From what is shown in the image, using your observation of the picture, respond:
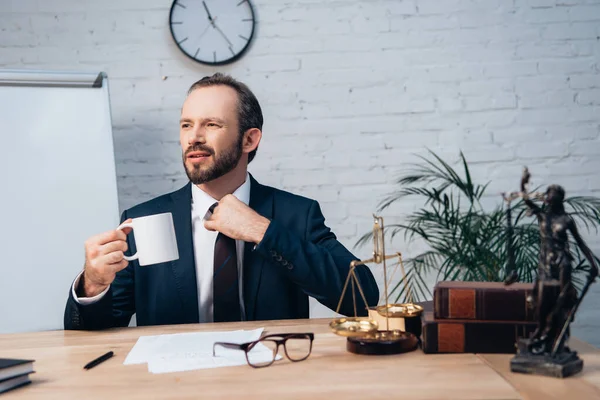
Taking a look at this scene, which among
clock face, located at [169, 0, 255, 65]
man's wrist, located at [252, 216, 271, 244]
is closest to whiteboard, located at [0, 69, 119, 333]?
clock face, located at [169, 0, 255, 65]

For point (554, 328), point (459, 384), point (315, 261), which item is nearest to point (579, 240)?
point (554, 328)


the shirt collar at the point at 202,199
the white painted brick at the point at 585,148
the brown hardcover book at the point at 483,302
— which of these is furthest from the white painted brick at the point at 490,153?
the brown hardcover book at the point at 483,302

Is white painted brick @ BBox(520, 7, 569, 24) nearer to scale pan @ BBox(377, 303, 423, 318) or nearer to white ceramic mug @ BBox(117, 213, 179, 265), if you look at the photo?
scale pan @ BBox(377, 303, 423, 318)

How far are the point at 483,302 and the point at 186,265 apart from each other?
3.22 ft

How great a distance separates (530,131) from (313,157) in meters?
1.05

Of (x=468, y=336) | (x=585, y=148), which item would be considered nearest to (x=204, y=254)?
(x=468, y=336)

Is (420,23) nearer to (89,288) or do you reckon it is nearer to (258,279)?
(258,279)

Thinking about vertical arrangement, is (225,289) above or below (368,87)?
below

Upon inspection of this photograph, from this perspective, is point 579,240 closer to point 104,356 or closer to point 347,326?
point 347,326

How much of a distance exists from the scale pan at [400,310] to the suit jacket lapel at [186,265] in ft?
2.36

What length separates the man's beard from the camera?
1.98 metres

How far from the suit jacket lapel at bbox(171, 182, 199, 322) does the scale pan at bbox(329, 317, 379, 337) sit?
2.36ft

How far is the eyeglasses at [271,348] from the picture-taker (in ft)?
3.86

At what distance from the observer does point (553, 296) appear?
41.4 inches
